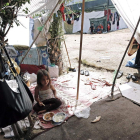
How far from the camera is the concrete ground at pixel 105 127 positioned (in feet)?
7.48

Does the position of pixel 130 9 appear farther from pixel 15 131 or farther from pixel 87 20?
pixel 87 20

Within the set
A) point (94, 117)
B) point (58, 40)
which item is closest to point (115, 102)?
point (94, 117)

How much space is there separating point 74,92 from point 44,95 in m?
→ 0.99

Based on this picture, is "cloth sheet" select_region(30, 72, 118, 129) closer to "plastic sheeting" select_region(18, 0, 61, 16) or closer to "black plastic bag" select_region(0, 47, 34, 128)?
"black plastic bag" select_region(0, 47, 34, 128)

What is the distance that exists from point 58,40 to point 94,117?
2865 mm

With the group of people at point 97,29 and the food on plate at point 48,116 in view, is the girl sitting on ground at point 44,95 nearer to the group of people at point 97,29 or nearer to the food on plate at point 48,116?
the food on plate at point 48,116

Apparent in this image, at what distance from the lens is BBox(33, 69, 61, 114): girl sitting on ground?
9.36 ft

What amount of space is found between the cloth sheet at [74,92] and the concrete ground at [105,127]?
9.0 inches

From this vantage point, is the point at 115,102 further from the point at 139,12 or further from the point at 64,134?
the point at 139,12

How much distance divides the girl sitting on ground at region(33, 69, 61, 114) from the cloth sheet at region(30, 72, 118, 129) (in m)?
0.14

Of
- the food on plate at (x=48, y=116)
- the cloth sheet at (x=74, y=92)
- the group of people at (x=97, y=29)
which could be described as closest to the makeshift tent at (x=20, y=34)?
the cloth sheet at (x=74, y=92)

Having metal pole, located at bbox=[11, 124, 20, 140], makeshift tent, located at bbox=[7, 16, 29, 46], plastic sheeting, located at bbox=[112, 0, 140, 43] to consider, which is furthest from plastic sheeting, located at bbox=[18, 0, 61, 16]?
metal pole, located at bbox=[11, 124, 20, 140]

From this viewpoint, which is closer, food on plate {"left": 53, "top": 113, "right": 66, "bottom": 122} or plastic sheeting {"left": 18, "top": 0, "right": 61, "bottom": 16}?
food on plate {"left": 53, "top": 113, "right": 66, "bottom": 122}

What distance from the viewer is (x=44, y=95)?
10.0ft
